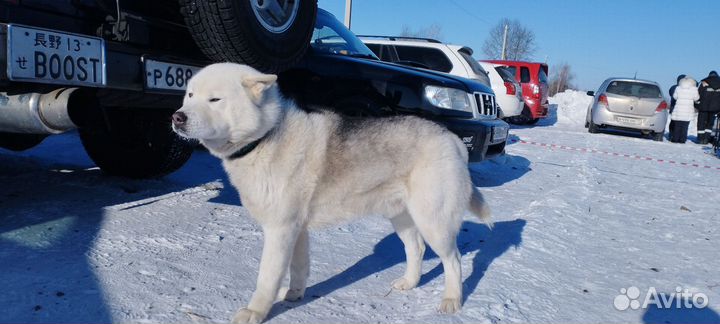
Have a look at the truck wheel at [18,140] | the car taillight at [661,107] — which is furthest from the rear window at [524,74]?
the truck wheel at [18,140]

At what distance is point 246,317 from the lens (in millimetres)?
2182

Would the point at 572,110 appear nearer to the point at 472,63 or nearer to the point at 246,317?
the point at 472,63

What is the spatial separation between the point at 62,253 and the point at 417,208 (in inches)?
78.5

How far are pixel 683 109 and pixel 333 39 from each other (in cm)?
1337

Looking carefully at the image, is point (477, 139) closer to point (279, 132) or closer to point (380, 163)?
point (380, 163)

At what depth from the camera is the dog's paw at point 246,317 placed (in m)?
2.17

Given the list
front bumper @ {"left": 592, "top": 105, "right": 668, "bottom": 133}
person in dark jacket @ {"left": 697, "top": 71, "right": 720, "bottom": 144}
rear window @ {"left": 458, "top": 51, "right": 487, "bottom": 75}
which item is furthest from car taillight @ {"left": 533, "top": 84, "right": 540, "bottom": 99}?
rear window @ {"left": 458, "top": 51, "right": 487, "bottom": 75}

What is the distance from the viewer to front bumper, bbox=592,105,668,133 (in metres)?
13.6

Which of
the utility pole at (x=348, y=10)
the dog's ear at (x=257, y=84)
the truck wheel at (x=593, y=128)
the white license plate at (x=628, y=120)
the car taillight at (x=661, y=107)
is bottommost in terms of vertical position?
the truck wheel at (x=593, y=128)

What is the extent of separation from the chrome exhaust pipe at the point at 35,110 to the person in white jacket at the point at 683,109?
1599 cm

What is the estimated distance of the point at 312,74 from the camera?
413 cm

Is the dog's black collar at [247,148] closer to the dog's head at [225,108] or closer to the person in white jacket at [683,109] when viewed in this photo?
the dog's head at [225,108]

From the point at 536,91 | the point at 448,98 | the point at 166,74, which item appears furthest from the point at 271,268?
the point at 536,91

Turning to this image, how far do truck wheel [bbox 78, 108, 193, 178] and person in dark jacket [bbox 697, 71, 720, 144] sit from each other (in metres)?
14.6
